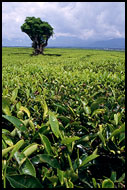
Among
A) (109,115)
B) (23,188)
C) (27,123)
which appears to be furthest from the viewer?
(109,115)

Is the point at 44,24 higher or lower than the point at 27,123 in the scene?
higher

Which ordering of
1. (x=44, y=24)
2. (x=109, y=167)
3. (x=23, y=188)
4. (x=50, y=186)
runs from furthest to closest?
(x=44, y=24) < (x=109, y=167) < (x=50, y=186) < (x=23, y=188)

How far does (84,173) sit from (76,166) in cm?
10

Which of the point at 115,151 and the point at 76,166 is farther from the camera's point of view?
the point at 115,151

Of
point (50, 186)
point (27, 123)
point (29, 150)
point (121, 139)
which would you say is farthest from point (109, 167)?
point (27, 123)

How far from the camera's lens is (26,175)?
0.92 m

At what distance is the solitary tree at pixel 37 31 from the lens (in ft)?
133

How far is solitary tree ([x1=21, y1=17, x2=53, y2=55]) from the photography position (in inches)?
1601

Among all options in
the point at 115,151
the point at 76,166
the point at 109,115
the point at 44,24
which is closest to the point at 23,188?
the point at 76,166

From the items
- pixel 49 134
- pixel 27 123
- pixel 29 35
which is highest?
pixel 29 35

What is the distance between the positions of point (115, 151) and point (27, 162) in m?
0.68

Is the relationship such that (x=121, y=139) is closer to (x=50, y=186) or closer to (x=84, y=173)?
(x=84, y=173)

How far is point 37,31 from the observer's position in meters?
40.8

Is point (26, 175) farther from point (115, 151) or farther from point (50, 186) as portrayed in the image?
point (115, 151)
